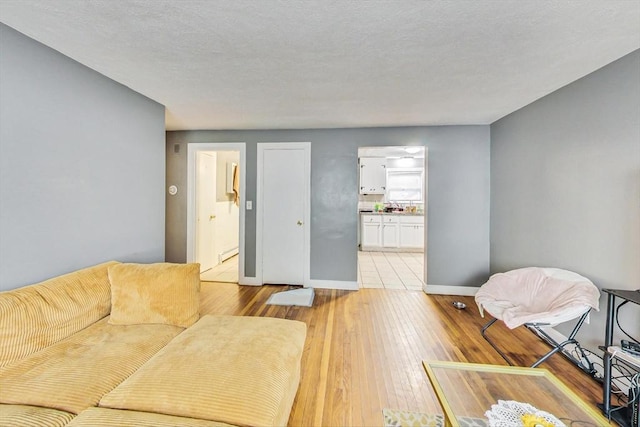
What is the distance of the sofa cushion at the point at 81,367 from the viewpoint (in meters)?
1.15

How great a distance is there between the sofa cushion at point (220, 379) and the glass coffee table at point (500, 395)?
2.50 ft

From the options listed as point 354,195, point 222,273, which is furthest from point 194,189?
point 354,195

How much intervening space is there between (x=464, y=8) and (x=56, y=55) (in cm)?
262

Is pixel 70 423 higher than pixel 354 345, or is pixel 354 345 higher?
pixel 70 423

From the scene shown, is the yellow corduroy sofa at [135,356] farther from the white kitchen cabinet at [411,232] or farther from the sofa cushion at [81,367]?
the white kitchen cabinet at [411,232]

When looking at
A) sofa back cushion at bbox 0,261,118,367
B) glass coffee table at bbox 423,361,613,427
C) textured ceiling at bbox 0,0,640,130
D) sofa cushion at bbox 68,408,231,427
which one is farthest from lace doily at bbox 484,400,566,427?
sofa back cushion at bbox 0,261,118,367

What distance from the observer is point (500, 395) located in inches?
51.2

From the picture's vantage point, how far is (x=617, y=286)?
6.13 ft

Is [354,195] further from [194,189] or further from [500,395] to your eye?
[500,395]

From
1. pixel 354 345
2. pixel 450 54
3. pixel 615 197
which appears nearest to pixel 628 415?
pixel 615 197

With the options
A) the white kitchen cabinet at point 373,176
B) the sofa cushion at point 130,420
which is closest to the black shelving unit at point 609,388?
the sofa cushion at point 130,420

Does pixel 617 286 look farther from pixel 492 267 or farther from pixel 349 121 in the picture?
pixel 349 121

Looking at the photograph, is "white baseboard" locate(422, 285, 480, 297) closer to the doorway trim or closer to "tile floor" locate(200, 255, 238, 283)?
the doorway trim

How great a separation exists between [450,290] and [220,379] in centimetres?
333
